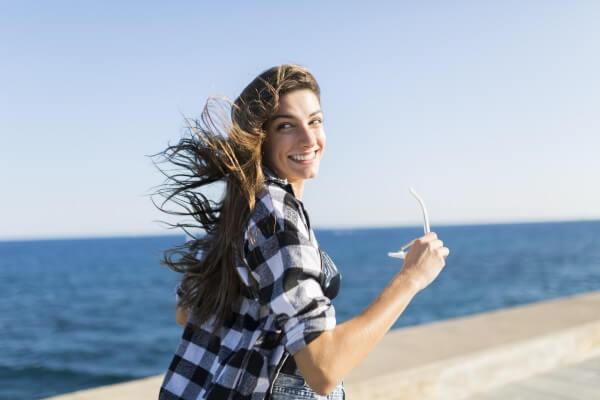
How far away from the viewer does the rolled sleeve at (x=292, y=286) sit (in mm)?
1277

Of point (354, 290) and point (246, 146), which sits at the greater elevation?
point (246, 146)

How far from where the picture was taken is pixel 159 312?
30.2m

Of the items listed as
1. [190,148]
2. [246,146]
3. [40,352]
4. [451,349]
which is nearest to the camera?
[246,146]

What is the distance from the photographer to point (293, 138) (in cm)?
165

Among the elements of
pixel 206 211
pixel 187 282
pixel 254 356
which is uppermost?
pixel 206 211

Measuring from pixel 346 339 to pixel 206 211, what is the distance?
655mm

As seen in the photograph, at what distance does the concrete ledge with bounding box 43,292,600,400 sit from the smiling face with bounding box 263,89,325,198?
1.91 meters

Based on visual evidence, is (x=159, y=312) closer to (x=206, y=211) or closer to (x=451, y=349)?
(x=451, y=349)

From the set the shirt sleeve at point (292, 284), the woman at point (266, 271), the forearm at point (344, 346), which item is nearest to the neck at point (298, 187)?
the woman at point (266, 271)

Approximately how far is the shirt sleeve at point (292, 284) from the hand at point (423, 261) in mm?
278

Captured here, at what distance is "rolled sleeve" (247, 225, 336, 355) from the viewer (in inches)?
50.3

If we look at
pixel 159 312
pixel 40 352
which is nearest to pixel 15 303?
pixel 159 312

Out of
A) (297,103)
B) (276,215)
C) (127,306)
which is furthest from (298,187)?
(127,306)

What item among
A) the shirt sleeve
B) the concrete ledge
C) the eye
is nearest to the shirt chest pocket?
the shirt sleeve
